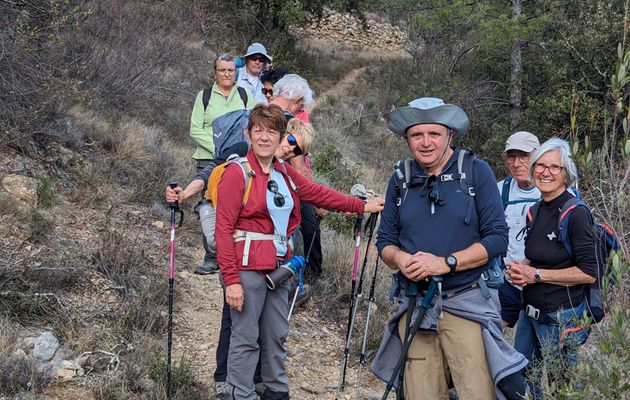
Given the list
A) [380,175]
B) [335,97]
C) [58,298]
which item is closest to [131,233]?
[58,298]

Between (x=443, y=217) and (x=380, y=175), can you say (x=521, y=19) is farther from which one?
(x=443, y=217)

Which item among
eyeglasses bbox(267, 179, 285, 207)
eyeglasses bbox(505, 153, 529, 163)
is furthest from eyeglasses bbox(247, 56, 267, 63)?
eyeglasses bbox(267, 179, 285, 207)

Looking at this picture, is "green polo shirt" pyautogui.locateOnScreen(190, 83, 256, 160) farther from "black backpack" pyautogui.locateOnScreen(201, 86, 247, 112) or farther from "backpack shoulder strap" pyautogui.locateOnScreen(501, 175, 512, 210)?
"backpack shoulder strap" pyautogui.locateOnScreen(501, 175, 512, 210)

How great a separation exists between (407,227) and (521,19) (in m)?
12.9

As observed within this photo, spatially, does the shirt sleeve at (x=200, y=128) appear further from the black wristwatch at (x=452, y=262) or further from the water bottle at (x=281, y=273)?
the black wristwatch at (x=452, y=262)

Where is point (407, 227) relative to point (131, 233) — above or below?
above

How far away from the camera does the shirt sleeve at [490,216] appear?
3.01 m

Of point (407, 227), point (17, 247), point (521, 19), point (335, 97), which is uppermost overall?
point (521, 19)

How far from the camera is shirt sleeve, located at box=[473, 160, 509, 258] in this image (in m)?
3.01

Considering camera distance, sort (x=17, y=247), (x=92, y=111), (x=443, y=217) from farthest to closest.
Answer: (x=92, y=111) → (x=17, y=247) → (x=443, y=217)

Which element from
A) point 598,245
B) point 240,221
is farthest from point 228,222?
point 598,245

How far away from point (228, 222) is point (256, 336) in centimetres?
64

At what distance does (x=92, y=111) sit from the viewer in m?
9.03

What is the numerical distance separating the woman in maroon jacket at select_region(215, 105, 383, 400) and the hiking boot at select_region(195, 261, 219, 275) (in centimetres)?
258
